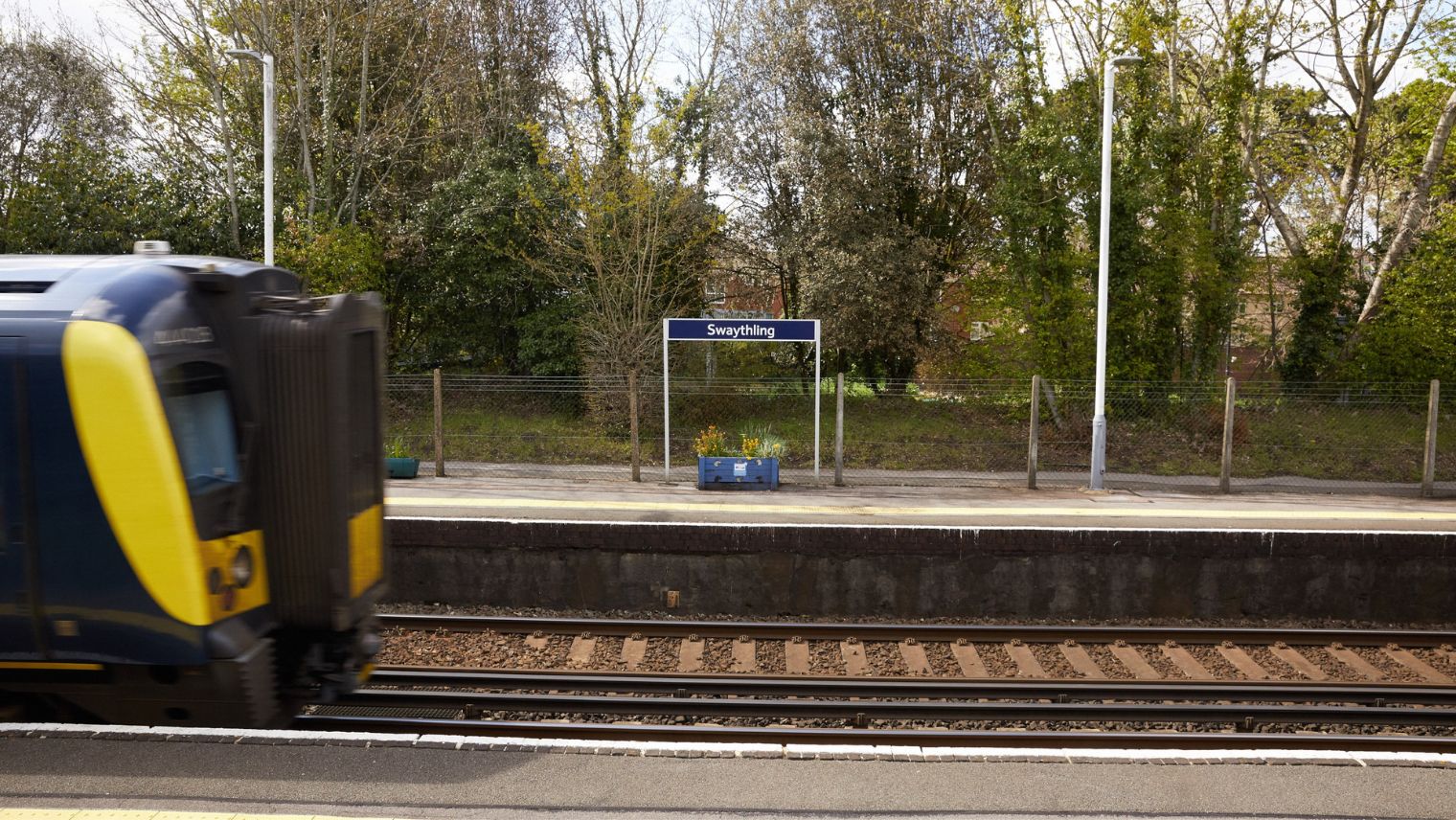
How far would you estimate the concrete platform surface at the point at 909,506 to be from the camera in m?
12.1

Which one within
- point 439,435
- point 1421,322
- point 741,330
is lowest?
point 439,435

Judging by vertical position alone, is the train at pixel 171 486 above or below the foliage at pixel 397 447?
above

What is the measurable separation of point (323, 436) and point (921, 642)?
6285mm

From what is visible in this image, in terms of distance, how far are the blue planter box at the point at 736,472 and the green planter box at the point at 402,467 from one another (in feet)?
15.8

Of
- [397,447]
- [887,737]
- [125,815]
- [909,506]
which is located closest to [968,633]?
[887,737]

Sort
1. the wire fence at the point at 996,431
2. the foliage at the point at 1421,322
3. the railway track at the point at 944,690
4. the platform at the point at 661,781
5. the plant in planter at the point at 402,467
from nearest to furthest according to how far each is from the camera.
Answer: the platform at the point at 661,781, the railway track at the point at 944,690, the plant in planter at the point at 402,467, the wire fence at the point at 996,431, the foliage at the point at 1421,322

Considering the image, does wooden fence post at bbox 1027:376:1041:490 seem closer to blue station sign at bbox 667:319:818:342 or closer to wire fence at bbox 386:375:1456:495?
wire fence at bbox 386:375:1456:495

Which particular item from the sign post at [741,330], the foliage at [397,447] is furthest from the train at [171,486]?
the foliage at [397,447]

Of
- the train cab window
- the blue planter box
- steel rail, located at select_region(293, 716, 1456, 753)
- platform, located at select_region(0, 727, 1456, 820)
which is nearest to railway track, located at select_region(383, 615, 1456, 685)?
steel rail, located at select_region(293, 716, 1456, 753)

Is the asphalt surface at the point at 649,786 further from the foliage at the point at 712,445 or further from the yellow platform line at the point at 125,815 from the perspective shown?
the foliage at the point at 712,445

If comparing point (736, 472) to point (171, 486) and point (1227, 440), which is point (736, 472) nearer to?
point (1227, 440)

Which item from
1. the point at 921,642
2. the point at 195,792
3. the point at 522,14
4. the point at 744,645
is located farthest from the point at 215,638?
the point at 522,14

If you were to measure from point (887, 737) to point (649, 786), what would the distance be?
6.70ft

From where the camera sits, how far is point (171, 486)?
4.66m
